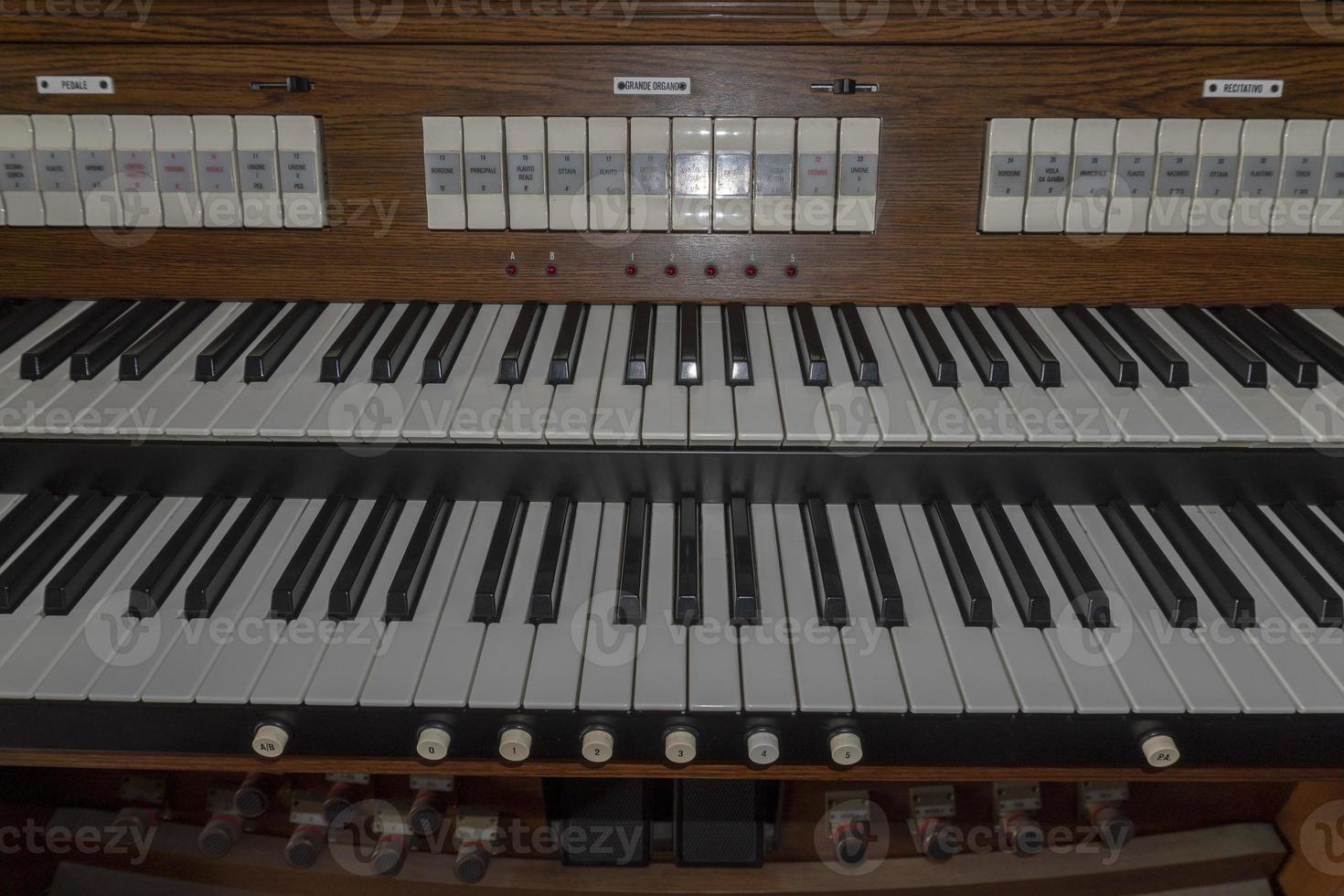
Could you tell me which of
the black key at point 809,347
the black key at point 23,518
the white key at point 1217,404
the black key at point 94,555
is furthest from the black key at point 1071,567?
the black key at point 23,518

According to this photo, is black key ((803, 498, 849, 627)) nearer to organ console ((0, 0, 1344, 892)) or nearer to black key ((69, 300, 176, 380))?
organ console ((0, 0, 1344, 892))

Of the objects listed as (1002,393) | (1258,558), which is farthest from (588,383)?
(1258,558)

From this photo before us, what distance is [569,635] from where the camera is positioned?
4.02ft

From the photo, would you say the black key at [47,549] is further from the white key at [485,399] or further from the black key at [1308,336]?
the black key at [1308,336]

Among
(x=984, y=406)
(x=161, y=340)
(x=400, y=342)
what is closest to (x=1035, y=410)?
(x=984, y=406)

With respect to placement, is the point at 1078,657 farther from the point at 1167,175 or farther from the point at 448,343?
the point at 448,343

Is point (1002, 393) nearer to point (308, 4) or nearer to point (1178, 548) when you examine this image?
point (1178, 548)

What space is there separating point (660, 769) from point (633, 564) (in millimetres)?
256

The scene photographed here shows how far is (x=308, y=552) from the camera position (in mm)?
1321

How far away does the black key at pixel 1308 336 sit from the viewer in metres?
1.44
